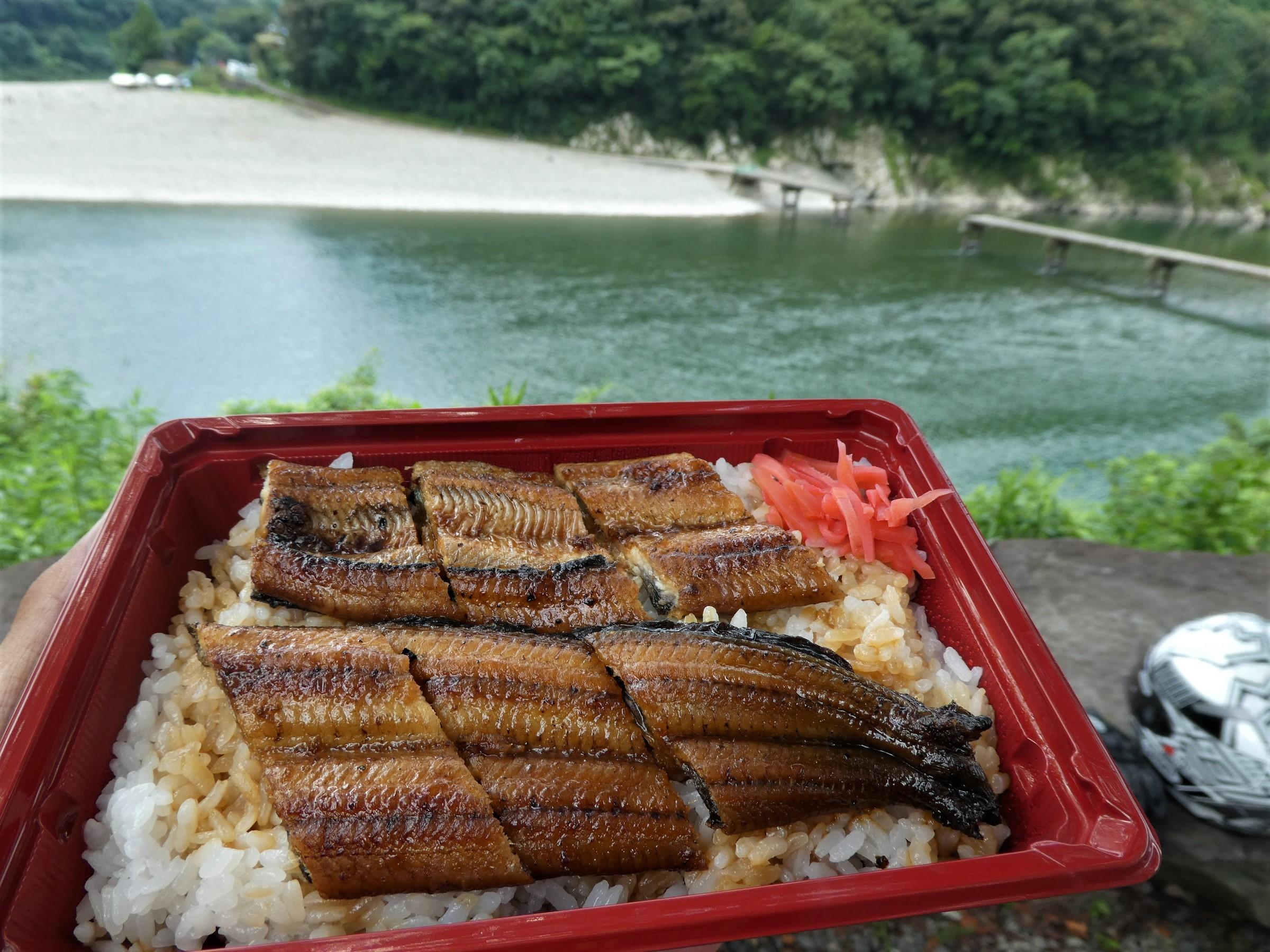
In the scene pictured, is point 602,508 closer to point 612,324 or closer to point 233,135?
point 612,324

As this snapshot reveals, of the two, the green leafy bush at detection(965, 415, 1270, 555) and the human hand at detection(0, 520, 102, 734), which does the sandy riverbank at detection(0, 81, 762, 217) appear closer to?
the green leafy bush at detection(965, 415, 1270, 555)

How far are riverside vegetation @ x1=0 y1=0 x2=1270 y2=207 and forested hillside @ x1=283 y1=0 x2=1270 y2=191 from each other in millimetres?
63

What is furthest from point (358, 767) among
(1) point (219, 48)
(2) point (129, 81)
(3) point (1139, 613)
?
(1) point (219, 48)

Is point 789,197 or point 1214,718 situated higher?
point 789,197

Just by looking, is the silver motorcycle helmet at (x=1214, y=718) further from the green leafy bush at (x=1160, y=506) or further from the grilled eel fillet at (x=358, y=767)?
the grilled eel fillet at (x=358, y=767)

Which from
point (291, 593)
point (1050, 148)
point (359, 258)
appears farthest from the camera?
point (1050, 148)

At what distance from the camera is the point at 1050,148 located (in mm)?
24078

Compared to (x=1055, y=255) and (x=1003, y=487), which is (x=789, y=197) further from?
(x=1003, y=487)

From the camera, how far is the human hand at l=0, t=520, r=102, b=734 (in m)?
1.61

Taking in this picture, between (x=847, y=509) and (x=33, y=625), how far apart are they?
2.36m

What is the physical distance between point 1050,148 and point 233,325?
90.7ft

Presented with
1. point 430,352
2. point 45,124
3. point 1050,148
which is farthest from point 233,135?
point 1050,148

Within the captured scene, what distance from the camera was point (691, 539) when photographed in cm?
198

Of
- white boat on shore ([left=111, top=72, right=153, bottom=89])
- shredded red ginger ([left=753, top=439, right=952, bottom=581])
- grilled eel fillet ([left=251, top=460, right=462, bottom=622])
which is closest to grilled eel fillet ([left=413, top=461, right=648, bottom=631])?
grilled eel fillet ([left=251, top=460, right=462, bottom=622])
